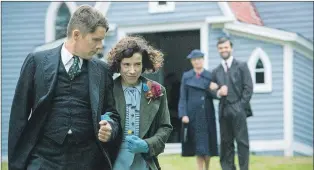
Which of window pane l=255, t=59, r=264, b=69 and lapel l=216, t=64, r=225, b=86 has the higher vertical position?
window pane l=255, t=59, r=264, b=69

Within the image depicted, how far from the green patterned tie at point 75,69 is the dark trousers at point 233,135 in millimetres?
4255

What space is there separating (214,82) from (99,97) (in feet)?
14.7

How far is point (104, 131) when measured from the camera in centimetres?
418

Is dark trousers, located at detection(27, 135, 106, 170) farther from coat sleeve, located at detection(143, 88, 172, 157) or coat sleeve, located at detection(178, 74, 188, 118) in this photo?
coat sleeve, located at detection(178, 74, 188, 118)

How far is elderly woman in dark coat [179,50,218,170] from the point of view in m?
8.91

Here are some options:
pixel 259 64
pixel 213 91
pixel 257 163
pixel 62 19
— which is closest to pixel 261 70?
pixel 259 64

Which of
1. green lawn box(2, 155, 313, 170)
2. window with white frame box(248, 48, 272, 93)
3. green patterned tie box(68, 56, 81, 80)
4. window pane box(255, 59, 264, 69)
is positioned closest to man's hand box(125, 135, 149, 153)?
green patterned tie box(68, 56, 81, 80)

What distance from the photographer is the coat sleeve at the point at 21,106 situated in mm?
4250

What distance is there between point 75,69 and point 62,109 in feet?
0.72

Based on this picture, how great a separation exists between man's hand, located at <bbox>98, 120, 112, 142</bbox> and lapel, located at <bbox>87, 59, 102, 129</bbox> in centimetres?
7

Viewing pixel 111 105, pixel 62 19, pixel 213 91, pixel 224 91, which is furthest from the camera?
pixel 62 19

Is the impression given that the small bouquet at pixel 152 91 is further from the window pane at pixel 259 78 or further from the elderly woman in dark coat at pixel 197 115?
the window pane at pixel 259 78

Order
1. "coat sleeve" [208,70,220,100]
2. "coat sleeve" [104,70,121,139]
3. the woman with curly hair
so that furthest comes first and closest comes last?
1. "coat sleeve" [208,70,220,100]
2. the woman with curly hair
3. "coat sleeve" [104,70,121,139]

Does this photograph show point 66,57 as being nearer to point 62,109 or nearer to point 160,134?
point 62,109
